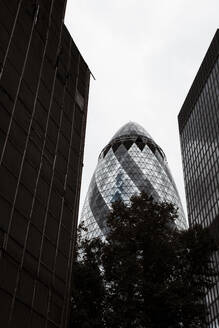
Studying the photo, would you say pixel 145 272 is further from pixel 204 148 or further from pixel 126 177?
pixel 126 177

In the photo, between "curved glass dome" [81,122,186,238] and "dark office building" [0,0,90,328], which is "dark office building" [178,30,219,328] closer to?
"curved glass dome" [81,122,186,238]

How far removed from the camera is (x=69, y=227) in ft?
53.9

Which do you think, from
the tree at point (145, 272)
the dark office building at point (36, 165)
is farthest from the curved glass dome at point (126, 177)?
the dark office building at point (36, 165)

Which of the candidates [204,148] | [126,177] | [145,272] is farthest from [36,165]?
[126,177]

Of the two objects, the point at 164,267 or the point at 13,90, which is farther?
the point at 164,267

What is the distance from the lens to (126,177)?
78.7m

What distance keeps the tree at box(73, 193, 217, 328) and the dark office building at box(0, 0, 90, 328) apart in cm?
297

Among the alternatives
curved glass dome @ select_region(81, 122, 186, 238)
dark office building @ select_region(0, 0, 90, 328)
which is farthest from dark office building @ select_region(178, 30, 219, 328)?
dark office building @ select_region(0, 0, 90, 328)

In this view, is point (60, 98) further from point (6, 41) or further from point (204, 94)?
point (204, 94)

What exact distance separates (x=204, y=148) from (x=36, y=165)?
1291 inches

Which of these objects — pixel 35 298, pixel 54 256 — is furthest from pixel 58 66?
pixel 35 298

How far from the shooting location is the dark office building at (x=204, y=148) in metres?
41.1

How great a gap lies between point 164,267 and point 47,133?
7261 mm

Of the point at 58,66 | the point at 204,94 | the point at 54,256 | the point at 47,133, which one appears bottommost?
the point at 54,256
